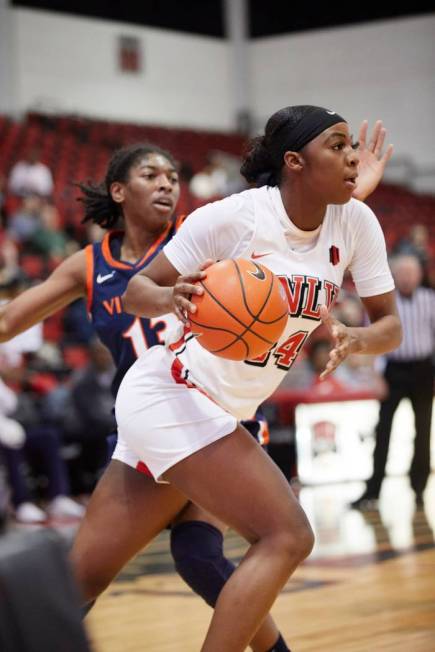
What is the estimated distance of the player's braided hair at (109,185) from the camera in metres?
4.15

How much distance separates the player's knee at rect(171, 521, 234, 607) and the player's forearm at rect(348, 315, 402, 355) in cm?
74

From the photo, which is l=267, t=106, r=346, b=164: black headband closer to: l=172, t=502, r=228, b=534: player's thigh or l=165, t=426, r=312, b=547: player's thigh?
l=165, t=426, r=312, b=547: player's thigh

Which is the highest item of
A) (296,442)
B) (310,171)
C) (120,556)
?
(310,171)

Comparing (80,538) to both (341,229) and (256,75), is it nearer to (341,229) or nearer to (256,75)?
(341,229)

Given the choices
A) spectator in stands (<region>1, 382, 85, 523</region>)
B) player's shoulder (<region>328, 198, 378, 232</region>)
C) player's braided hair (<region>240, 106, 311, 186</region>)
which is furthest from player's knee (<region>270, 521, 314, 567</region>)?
spectator in stands (<region>1, 382, 85, 523</region>)

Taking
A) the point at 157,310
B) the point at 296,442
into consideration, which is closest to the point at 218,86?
the point at 296,442

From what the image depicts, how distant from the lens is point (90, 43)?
842 inches

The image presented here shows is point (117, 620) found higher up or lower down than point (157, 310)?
lower down

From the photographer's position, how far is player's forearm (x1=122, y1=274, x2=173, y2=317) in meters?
3.09

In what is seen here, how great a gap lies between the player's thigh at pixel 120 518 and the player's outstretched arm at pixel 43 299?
0.70 meters

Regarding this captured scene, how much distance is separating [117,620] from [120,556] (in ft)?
5.80

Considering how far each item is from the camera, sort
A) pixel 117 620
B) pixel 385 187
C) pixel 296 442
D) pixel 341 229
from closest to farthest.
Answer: pixel 341 229 < pixel 117 620 < pixel 296 442 < pixel 385 187

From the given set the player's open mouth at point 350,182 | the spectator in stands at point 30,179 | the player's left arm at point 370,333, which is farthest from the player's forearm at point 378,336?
the spectator in stands at point 30,179

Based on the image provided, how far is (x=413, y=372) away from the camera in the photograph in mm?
8977
